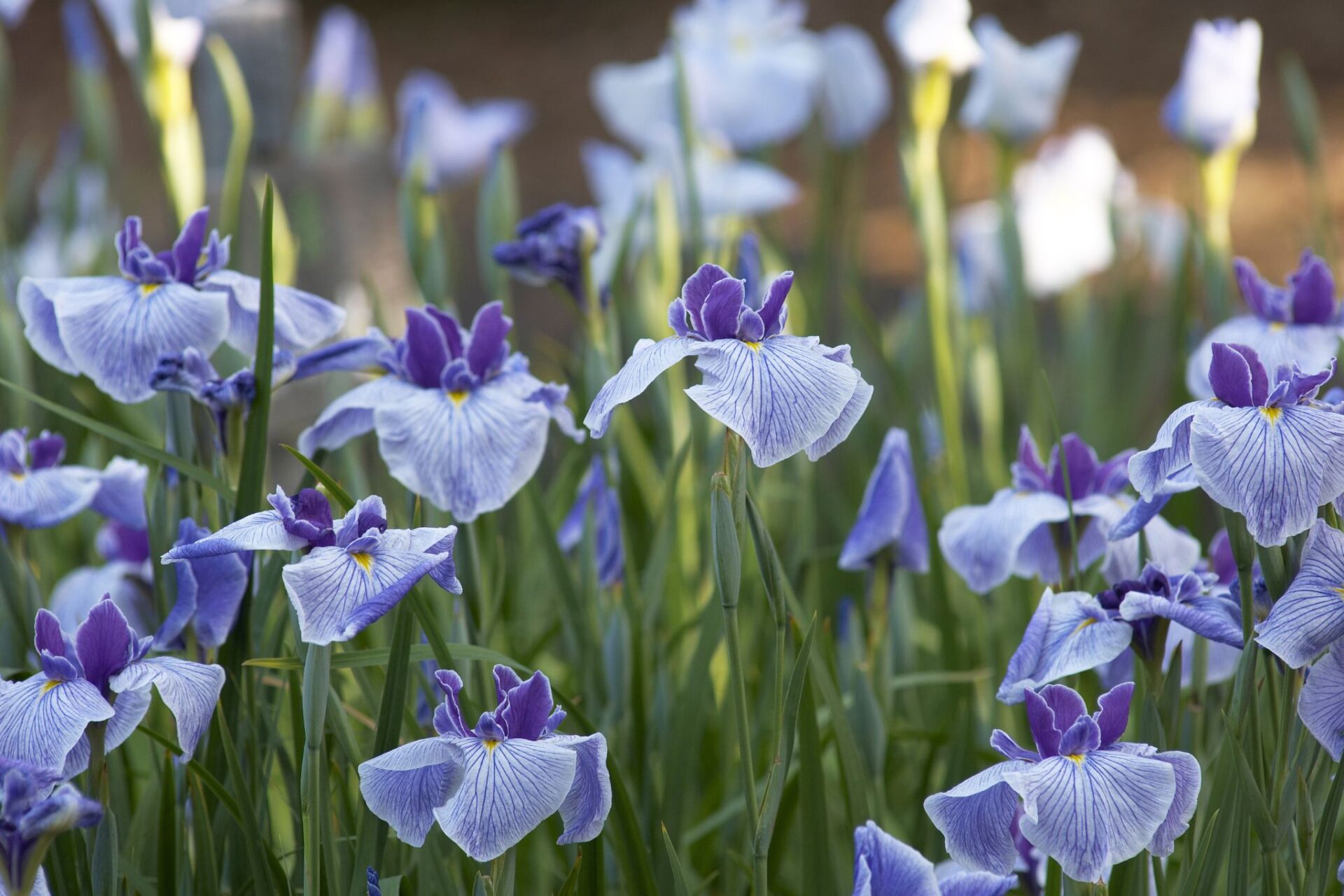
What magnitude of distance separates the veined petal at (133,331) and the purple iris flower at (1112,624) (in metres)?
0.57

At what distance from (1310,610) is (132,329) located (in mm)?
750

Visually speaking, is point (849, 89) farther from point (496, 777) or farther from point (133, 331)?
point (496, 777)

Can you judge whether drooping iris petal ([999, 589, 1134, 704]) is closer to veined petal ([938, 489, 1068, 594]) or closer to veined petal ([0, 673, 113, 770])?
veined petal ([938, 489, 1068, 594])

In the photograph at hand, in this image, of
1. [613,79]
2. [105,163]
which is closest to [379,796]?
[613,79]

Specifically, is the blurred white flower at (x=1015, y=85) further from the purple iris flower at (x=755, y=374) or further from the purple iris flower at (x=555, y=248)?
the purple iris flower at (x=755, y=374)

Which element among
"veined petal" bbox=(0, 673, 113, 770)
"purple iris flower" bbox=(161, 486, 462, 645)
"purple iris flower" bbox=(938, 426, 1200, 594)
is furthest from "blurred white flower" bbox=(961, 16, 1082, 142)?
"veined petal" bbox=(0, 673, 113, 770)

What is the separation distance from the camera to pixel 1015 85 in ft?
5.73

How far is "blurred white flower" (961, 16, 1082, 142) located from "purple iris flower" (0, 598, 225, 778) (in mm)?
1426

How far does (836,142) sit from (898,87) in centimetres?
369

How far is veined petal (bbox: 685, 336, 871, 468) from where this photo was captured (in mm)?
643

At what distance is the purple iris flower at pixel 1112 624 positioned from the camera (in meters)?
0.69

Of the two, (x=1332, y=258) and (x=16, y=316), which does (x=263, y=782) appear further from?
(x=1332, y=258)

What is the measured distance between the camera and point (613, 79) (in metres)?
1.84

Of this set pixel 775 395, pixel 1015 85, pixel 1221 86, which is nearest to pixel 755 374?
pixel 775 395
